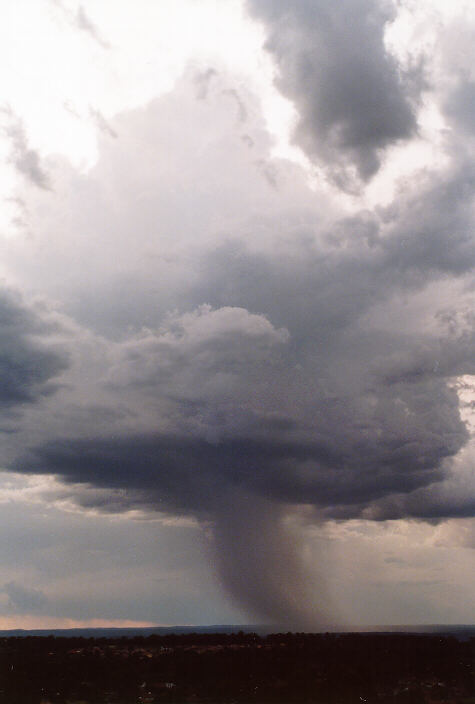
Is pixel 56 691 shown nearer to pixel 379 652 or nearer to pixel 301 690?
pixel 301 690

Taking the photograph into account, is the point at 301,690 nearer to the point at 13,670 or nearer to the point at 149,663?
the point at 149,663

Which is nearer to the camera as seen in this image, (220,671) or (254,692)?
(254,692)

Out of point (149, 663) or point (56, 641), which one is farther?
point (56, 641)

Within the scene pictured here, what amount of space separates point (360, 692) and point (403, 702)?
19.2 feet

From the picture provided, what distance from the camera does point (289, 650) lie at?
362 ft

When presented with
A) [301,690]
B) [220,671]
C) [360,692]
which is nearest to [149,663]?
[220,671]

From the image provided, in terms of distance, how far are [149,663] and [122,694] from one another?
1387cm

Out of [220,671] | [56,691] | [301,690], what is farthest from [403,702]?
[56,691]

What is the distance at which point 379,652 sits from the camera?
10969 centimetres

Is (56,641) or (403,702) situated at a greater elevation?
(56,641)

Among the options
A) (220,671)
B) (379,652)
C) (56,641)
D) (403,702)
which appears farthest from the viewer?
(56,641)

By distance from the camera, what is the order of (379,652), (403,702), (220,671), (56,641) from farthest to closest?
(56,641), (379,652), (220,671), (403,702)

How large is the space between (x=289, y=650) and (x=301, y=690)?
23418 millimetres

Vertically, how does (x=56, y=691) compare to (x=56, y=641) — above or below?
below
